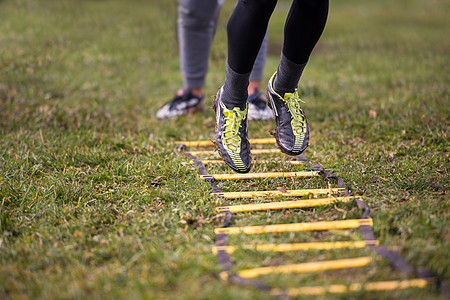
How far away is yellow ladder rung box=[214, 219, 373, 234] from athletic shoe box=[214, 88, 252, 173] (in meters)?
0.49

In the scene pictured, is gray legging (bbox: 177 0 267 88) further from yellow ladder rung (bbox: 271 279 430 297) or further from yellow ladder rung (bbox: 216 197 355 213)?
yellow ladder rung (bbox: 271 279 430 297)

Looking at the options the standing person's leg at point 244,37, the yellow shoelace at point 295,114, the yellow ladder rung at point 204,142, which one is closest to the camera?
the standing person's leg at point 244,37

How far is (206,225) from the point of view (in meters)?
1.94

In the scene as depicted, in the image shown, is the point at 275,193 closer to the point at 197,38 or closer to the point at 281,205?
the point at 281,205

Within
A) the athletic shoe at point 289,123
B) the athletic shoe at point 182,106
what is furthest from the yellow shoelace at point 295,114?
the athletic shoe at point 182,106

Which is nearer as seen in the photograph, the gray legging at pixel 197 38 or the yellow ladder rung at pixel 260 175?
the yellow ladder rung at pixel 260 175

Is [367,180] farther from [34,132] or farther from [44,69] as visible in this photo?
[44,69]

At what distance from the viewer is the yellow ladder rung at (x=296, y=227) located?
1825 millimetres

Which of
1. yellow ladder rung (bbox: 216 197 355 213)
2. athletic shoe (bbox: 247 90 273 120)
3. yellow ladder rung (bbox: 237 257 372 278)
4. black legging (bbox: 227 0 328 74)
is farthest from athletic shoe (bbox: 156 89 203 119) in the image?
yellow ladder rung (bbox: 237 257 372 278)

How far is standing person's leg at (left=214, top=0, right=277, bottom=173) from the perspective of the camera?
204cm

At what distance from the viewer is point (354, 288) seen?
1.43 meters

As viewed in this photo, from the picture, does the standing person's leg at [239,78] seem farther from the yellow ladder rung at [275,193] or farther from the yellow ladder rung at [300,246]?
the yellow ladder rung at [300,246]

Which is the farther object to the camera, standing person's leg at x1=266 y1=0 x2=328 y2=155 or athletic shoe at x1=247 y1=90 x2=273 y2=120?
athletic shoe at x1=247 y1=90 x2=273 y2=120

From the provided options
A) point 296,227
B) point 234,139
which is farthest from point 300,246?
point 234,139
